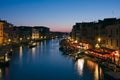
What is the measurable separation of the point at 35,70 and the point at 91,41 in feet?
94.5

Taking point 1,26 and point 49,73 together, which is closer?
point 49,73

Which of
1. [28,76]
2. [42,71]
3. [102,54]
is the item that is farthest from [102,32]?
[28,76]

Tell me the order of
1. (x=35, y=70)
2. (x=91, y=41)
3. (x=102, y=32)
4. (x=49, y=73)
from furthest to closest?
(x=91, y=41) < (x=102, y=32) < (x=35, y=70) < (x=49, y=73)

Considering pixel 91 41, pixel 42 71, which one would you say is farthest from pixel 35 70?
pixel 91 41

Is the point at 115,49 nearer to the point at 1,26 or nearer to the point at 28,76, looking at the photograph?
the point at 28,76

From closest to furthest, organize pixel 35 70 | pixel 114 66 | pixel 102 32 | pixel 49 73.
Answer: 1. pixel 114 66
2. pixel 49 73
3. pixel 35 70
4. pixel 102 32

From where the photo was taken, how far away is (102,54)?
52.0 metres

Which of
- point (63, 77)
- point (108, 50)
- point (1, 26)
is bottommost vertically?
point (63, 77)

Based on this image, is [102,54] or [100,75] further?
[102,54]

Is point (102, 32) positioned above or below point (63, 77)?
above

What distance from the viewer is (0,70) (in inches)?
1847

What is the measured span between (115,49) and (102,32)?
523 inches

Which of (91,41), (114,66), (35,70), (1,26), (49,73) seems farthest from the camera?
(1,26)

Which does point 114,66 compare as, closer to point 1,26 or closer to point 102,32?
point 102,32
